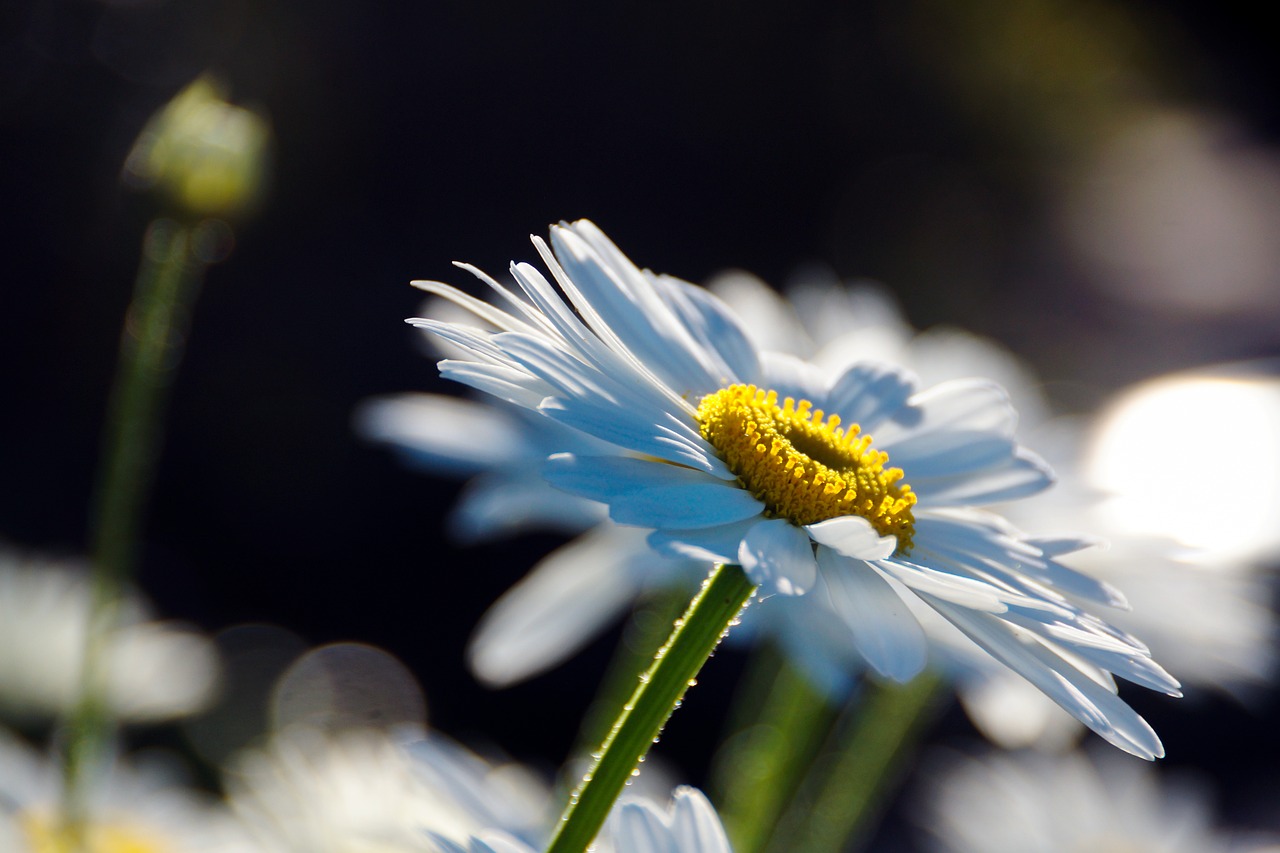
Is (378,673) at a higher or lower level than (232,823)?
lower

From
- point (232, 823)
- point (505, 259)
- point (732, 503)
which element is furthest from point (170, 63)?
point (732, 503)

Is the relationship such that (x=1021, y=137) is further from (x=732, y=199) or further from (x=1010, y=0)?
(x=732, y=199)

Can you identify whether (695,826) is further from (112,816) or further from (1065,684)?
(112,816)

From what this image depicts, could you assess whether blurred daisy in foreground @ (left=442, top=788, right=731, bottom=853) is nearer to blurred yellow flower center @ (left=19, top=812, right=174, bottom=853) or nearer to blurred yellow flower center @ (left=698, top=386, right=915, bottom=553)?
blurred yellow flower center @ (left=698, top=386, right=915, bottom=553)

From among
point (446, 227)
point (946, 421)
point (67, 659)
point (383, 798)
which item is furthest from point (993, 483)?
point (446, 227)

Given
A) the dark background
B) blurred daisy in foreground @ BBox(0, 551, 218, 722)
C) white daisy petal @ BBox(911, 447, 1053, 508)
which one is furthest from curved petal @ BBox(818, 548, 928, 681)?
the dark background

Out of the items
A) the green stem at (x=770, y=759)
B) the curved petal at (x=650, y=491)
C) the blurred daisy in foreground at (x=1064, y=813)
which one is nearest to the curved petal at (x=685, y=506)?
the curved petal at (x=650, y=491)
